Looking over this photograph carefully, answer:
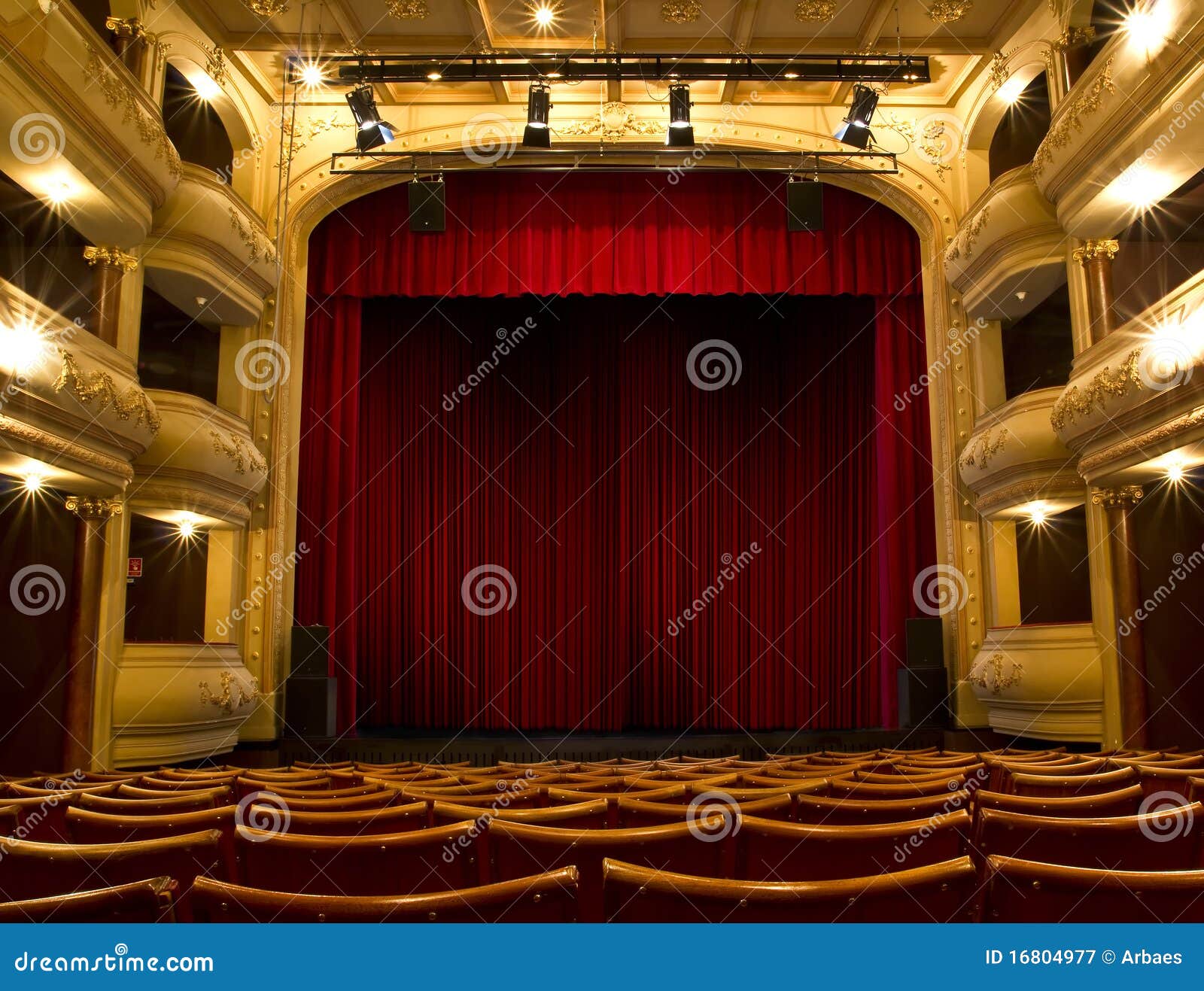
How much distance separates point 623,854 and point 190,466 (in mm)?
6862

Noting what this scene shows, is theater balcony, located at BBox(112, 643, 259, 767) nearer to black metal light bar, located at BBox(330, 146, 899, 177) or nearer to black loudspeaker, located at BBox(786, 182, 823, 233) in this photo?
black metal light bar, located at BBox(330, 146, 899, 177)

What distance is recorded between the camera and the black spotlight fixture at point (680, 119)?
8516mm

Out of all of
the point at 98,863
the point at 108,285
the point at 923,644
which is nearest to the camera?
the point at 98,863

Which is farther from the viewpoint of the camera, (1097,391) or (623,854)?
(1097,391)

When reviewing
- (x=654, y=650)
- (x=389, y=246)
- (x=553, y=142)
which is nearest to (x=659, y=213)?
(x=553, y=142)

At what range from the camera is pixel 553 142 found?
9.62 meters

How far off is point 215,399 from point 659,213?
188 inches

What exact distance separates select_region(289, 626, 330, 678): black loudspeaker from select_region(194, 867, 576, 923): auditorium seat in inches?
306

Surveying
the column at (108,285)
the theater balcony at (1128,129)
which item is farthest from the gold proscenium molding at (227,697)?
the theater balcony at (1128,129)

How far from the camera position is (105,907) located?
1.28 meters

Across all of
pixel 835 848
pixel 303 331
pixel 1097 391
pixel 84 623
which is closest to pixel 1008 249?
pixel 1097 391

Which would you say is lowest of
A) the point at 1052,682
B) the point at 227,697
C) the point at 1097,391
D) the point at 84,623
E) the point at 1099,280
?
the point at 227,697

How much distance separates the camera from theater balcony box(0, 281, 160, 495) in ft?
18.8

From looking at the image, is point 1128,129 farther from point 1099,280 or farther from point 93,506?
point 93,506
